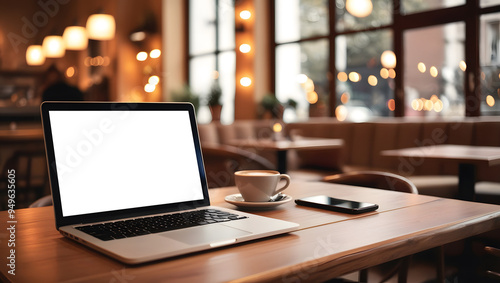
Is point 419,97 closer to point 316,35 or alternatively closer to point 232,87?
point 316,35

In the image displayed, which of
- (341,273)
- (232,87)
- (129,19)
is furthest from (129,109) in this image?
(129,19)

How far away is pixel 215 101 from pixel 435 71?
9.99 feet

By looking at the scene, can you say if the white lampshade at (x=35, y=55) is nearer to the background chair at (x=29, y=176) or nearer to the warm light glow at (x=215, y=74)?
the warm light glow at (x=215, y=74)

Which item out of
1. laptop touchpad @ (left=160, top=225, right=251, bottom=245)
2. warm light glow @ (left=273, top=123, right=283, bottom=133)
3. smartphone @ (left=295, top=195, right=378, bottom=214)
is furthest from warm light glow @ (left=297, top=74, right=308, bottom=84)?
laptop touchpad @ (left=160, top=225, right=251, bottom=245)

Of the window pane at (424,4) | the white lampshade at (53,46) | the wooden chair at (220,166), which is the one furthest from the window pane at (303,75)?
the white lampshade at (53,46)

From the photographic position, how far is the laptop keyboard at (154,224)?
2.57ft

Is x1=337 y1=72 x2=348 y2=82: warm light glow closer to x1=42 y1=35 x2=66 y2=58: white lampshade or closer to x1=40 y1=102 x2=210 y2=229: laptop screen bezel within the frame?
x1=42 y1=35 x2=66 y2=58: white lampshade

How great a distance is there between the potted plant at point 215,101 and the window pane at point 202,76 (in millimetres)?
575

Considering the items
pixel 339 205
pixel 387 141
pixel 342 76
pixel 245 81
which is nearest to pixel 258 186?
pixel 339 205

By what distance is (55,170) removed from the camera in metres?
0.85

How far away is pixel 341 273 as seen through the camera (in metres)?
0.68

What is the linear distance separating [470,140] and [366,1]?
1852mm

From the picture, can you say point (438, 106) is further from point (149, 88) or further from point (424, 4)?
point (149, 88)

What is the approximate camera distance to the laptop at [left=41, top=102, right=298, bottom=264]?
2.55ft
